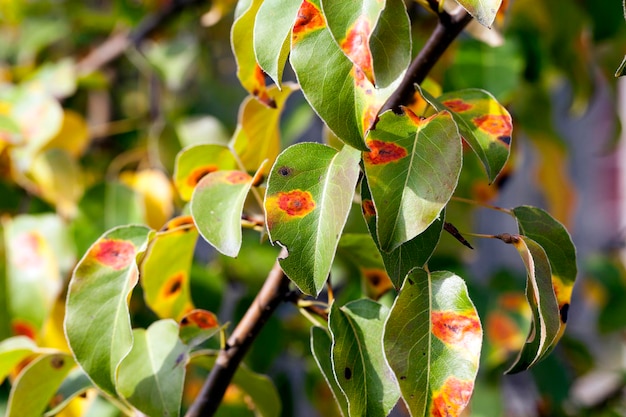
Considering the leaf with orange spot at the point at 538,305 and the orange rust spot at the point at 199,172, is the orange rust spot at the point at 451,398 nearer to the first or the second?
the leaf with orange spot at the point at 538,305

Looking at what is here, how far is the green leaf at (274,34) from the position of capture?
1.23 ft

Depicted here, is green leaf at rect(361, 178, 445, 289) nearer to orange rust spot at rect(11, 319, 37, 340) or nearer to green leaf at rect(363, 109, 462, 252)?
green leaf at rect(363, 109, 462, 252)

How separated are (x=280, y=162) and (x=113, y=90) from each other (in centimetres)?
100

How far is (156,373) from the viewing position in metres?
0.46

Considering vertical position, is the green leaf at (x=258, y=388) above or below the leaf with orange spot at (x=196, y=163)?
below

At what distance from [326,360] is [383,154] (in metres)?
0.13

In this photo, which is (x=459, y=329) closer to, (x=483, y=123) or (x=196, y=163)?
(x=483, y=123)

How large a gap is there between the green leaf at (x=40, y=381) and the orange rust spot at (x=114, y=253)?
0.11m

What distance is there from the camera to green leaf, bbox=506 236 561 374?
0.35 m

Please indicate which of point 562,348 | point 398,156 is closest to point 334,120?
point 398,156

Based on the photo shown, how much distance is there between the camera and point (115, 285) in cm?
44

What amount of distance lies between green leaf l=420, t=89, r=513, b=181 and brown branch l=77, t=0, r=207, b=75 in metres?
0.65

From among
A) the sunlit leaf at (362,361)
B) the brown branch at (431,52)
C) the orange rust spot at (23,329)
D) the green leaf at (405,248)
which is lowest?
the orange rust spot at (23,329)

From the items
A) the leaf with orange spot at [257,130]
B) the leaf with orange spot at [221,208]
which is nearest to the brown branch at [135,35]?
the leaf with orange spot at [257,130]
